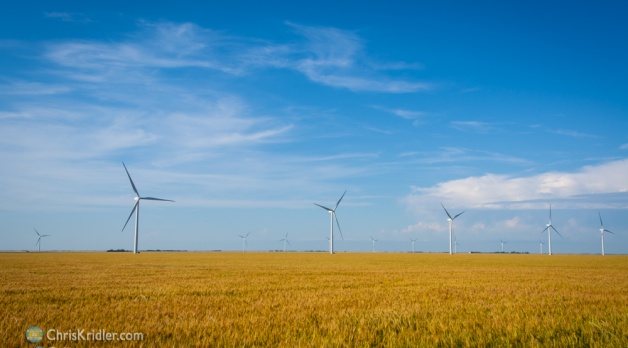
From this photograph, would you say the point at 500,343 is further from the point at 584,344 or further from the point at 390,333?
the point at 390,333

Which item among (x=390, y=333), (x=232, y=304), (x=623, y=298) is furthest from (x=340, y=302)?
(x=623, y=298)

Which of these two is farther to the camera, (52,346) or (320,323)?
(320,323)

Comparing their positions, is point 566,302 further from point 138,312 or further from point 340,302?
point 138,312

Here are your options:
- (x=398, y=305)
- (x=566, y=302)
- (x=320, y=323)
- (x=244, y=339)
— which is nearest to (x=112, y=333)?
(x=244, y=339)

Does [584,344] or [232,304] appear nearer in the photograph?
[584,344]

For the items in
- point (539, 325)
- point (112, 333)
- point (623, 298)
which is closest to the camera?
point (112, 333)

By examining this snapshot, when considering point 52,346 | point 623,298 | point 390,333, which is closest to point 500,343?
point 390,333

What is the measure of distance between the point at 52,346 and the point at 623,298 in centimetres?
1618

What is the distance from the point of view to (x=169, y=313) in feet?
32.8

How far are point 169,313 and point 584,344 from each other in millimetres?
8542

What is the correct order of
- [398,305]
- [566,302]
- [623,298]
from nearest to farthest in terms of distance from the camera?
1. [398,305]
2. [566,302]
3. [623,298]

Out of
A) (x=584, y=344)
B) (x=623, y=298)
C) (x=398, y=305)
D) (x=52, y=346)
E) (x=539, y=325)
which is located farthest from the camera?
(x=623, y=298)

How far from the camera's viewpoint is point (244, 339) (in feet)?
23.0

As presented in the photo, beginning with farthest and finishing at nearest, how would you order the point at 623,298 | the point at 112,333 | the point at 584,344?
the point at 623,298, the point at 112,333, the point at 584,344
